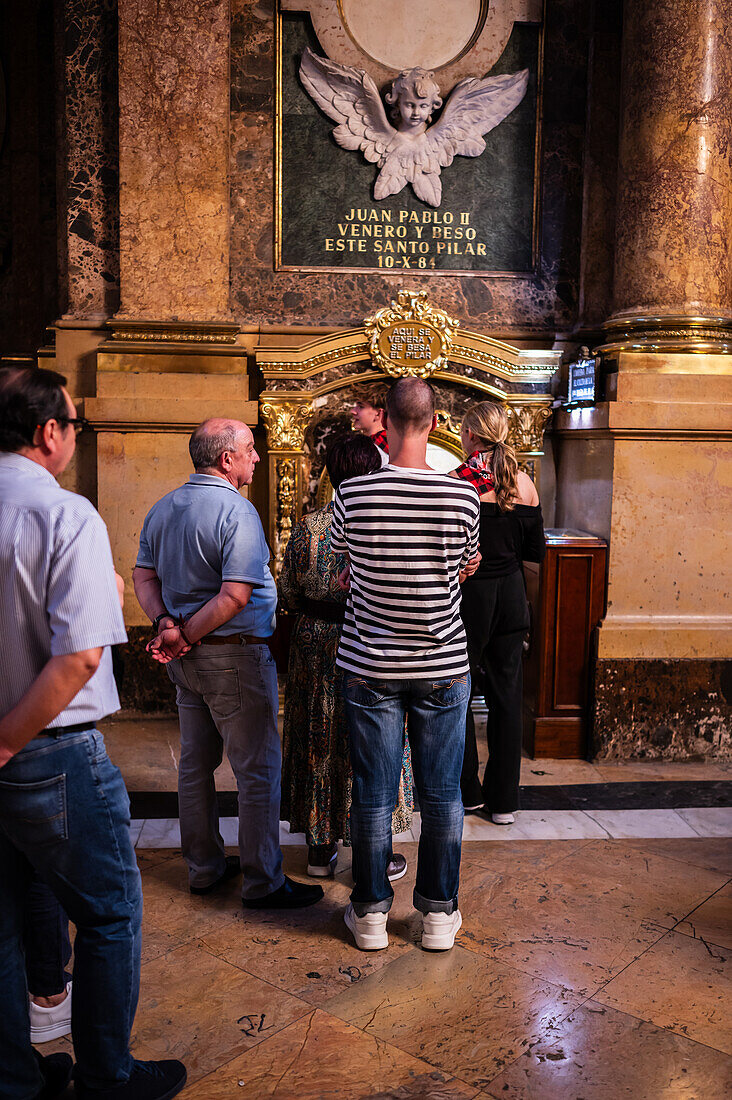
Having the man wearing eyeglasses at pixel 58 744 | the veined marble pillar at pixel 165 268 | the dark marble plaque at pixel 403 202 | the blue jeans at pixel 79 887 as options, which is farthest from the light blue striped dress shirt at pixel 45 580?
the dark marble plaque at pixel 403 202

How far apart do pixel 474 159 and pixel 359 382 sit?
1.66m

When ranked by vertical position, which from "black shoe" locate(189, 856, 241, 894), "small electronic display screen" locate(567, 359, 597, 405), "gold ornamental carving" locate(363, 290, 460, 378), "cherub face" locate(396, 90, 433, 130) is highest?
"cherub face" locate(396, 90, 433, 130)

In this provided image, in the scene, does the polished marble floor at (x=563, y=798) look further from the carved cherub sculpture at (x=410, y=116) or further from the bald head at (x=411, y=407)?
the carved cherub sculpture at (x=410, y=116)

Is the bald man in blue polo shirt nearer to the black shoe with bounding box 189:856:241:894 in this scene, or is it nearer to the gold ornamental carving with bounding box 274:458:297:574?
the black shoe with bounding box 189:856:241:894

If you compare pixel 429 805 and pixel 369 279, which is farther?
pixel 369 279

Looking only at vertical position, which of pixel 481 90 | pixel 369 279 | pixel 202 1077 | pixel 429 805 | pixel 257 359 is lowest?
pixel 202 1077

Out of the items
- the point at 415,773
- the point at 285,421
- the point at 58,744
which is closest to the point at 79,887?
the point at 58,744

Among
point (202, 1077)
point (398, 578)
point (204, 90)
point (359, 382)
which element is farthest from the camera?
point (359, 382)

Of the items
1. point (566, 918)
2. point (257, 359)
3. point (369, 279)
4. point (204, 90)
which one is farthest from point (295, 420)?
point (566, 918)

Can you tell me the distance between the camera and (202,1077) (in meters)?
2.51

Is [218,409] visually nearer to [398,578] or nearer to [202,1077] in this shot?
[398,578]

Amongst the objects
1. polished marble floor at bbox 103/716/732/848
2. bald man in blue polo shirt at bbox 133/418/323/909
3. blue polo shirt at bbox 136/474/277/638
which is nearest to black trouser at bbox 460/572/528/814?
polished marble floor at bbox 103/716/732/848

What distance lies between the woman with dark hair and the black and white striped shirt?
44 centimetres

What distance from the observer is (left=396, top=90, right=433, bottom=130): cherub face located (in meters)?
5.85
